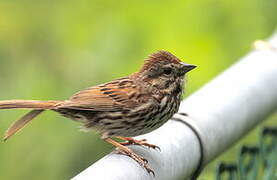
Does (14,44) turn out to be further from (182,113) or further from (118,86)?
(182,113)

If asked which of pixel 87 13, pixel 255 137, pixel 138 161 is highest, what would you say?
pixel 87 13

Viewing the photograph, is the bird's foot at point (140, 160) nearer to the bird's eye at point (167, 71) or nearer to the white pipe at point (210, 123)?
the white pipe at point (210, 123)

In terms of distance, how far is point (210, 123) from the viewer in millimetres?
3412

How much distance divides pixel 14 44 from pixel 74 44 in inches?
16.3

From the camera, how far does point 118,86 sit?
4.27 m

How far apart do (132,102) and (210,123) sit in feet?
2.66

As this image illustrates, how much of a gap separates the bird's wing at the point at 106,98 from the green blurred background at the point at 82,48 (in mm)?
1131

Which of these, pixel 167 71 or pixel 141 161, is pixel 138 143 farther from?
pixel 141 161

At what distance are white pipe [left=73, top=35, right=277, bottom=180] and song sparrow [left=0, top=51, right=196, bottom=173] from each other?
0.36 meters

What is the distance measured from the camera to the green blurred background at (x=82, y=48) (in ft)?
17.6

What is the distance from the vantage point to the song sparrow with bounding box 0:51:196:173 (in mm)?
4062

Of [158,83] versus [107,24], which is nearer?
[158,83]

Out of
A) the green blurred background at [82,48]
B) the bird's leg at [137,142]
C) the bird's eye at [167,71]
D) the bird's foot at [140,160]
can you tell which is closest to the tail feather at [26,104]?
the bird's leg at [137,142]

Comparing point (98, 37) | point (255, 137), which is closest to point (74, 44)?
point (98, 37)
